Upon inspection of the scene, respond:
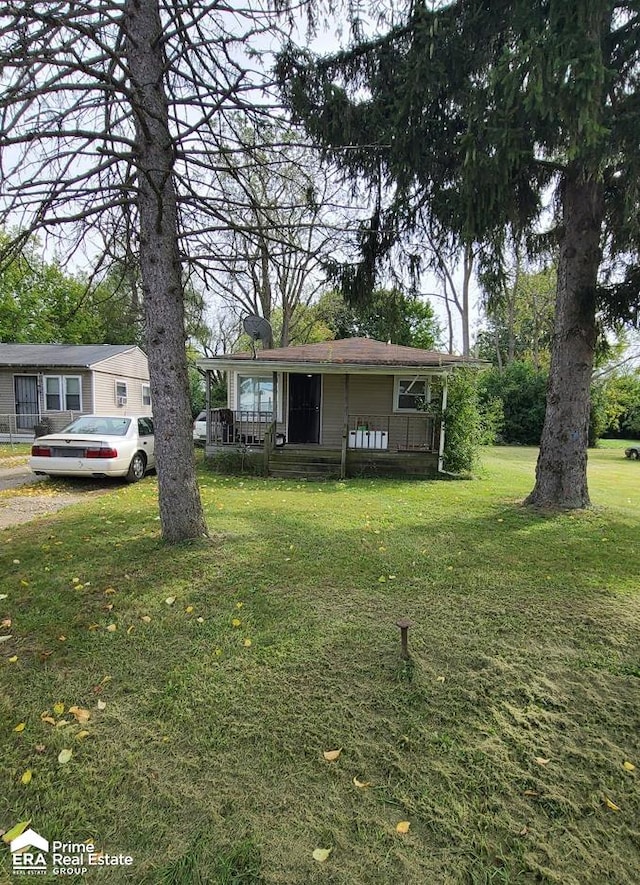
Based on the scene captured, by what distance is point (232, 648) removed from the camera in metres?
3.01

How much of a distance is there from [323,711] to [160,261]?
13.9 ft

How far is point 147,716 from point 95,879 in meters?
0.80

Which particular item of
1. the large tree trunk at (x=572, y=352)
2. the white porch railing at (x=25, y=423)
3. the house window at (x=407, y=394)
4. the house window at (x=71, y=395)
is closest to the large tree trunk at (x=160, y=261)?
the large tree trunk at (x=572, y=352)

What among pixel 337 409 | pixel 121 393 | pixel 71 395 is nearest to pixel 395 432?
pixel 337 409

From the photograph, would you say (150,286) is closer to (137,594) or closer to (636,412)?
(137,594)

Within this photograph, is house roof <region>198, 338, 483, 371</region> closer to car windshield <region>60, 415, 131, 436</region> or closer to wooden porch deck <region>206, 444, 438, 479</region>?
wooden porch deck <region>206, 444, 438, 479</region>

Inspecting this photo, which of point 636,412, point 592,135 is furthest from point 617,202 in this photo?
point 636,412

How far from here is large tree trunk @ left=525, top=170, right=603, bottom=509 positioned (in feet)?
21.1

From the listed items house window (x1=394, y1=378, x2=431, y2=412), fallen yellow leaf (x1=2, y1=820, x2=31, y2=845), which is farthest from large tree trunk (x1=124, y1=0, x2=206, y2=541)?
house window (x1=394, y1=378, x2=431, y2=412)

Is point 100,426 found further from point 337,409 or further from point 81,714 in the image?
point 81,714

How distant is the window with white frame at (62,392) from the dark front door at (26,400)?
0.53m

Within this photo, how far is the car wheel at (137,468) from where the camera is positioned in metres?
9.15

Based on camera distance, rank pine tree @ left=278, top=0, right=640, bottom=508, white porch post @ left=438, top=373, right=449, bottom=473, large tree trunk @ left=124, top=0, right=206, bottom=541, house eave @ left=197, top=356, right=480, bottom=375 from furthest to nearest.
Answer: white porch post @ left=438, top=373, right=449, bottom=473 → house eave @ left=197, top=356, right=480, bottom=375 → large tree trunk @ left=124, top=0, right=206, bottom=541 → pine tree @ left=278, top=0, right=640, bottom=508

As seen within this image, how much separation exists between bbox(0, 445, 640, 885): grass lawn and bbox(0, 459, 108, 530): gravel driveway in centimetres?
181
